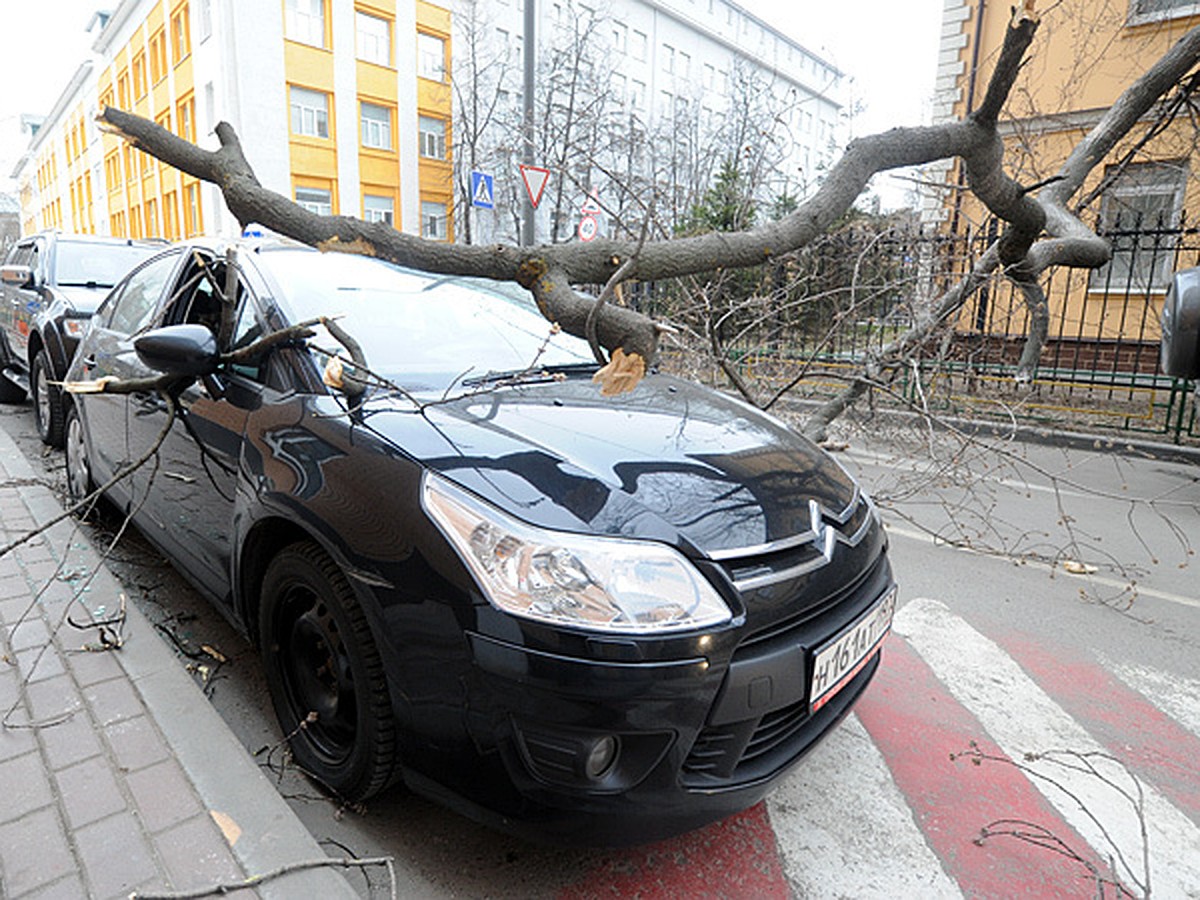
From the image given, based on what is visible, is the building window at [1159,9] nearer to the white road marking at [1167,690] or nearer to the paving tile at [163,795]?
the white road marking at [1167,690]

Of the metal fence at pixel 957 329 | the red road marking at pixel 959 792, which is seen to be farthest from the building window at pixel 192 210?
the red road marking at pixel 959 792

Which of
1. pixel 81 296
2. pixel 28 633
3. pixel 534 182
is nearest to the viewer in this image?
pixel 28 633

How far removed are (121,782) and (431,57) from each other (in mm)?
32493

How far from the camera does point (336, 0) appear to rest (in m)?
26.0

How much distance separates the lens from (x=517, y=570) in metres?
1.66

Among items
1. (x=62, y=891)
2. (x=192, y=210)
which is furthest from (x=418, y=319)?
(x=192, y=210)

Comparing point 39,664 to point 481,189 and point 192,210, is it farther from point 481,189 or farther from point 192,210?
point 192,210

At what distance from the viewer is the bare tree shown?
264 cm

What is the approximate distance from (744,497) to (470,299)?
1617mm

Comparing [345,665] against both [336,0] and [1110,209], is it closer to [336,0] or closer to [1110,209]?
[1110,209]

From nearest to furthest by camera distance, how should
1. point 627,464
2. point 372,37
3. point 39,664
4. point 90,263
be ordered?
point 627,464, point 39,664, point 90,263, point 372,37

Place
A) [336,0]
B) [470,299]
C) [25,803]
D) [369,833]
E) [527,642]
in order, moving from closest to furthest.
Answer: [527,642] → [25,803] → [369,833] → [470,299] → [336,0]

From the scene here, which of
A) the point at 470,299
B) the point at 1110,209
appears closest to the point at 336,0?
the point at 1110,209

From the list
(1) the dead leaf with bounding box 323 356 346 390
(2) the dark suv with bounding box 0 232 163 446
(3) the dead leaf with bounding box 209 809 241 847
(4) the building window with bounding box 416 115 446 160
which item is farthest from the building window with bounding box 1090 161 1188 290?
(4) the building window with bounding box 416 115 446 160
